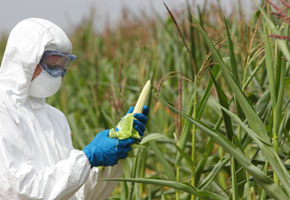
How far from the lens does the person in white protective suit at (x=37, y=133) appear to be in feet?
4.90

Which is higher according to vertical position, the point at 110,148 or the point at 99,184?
the point at 110,148

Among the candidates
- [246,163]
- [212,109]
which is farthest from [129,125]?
[212,109]

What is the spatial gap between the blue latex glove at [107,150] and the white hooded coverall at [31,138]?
0.10 ft

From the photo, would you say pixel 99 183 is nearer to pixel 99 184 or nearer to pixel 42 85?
pixel 99 184

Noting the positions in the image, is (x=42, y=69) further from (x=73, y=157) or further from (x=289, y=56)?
(x=289, y=56)

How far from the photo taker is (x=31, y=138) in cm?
162

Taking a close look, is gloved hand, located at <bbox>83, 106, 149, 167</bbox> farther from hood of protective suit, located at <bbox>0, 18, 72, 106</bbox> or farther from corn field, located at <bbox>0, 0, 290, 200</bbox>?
hood of protective suit, located at <bbox>0, 18, 72, 106</bbox>

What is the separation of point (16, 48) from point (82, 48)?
12.6 ft

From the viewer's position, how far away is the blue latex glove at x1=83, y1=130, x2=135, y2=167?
1.59 m

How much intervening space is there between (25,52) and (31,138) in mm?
274

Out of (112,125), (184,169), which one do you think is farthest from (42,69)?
(184,169)

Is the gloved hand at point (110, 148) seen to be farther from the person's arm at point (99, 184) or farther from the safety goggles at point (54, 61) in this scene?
the safety goggles at point (54, 61)

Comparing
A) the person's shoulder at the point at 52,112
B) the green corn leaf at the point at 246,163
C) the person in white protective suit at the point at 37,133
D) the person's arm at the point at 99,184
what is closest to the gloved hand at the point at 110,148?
the person in white protective suit at the point at 37,133

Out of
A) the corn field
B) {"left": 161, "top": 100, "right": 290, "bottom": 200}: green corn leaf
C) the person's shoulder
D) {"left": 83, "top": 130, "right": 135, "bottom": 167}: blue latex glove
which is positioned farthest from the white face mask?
{"left": 161, "top": 100, "right": 290, "bottom": 200}: green corn leaf
